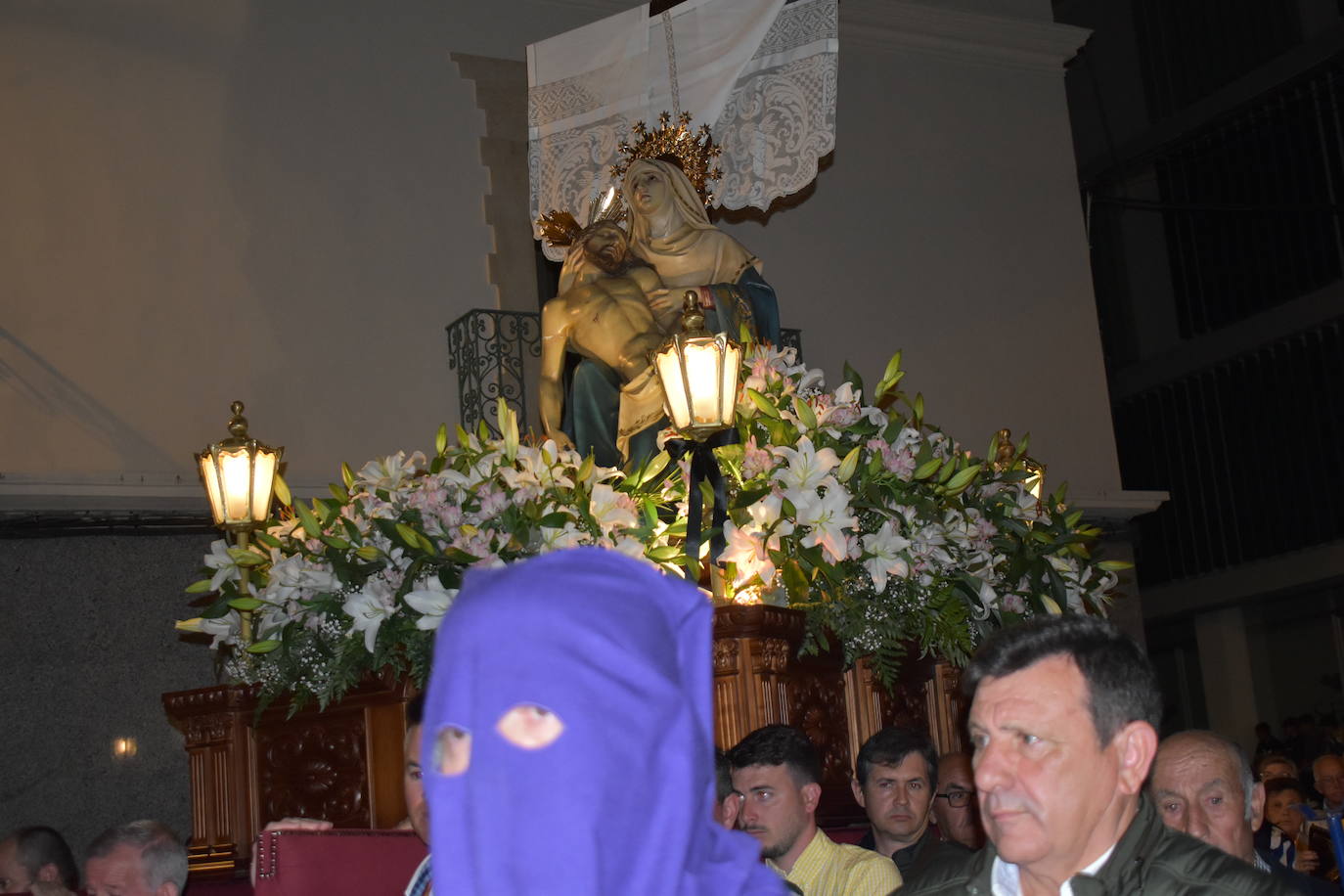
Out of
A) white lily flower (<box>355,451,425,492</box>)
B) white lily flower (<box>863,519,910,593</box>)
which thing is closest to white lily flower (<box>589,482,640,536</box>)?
white lily flower (<box>355,451,425,492</box>)

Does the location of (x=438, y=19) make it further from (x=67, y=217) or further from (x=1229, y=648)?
(x=1229, y=648)

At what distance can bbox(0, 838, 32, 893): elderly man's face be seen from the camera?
5031 mm

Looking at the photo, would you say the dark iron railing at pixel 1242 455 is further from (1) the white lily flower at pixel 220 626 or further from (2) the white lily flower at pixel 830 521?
(1) the white lily flower at pixel 220 626

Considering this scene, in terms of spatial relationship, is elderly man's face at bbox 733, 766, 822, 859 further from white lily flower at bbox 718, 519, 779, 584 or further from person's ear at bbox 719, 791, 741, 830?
white lily flower at bbox 718, 519, 779, 584

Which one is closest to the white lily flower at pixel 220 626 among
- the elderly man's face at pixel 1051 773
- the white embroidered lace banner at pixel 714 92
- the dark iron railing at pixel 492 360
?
the white embroidered lace banner at pixel 714 92

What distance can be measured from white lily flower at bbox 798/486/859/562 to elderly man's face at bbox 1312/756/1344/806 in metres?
3.73

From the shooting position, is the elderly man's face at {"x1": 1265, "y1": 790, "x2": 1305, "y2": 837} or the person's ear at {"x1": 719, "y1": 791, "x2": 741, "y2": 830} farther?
the elderly man's face at {"x1": 1265, "y1": 790, "x2": 1305, "y2": 837}

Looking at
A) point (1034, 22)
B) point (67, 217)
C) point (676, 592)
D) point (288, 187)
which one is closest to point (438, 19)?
point (288, 187)

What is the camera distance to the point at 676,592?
191 cm

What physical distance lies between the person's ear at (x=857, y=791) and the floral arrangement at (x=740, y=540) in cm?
31

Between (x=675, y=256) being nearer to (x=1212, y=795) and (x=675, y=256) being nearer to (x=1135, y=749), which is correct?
(x=1212, y=795)

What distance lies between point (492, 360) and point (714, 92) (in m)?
4.05

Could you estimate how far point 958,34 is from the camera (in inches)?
496

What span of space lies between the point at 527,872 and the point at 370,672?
11.2 feet
